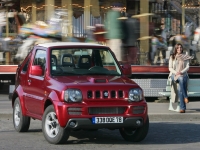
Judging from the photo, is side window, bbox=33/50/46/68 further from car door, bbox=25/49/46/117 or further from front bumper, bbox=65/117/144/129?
front bumper, bbox=65/117/144/129

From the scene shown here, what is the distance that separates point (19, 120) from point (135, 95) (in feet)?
9.02

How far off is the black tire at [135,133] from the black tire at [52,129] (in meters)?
1.21

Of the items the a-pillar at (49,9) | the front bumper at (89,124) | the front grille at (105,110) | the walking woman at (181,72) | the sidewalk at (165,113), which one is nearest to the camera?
the front bumper at (89,124)

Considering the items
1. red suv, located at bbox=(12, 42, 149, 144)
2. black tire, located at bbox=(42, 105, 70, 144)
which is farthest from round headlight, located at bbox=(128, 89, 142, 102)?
black tire, located at bbox=(42, 105, 70, 144)

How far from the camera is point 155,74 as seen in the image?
20859mm

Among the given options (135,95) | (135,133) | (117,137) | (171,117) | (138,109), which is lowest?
(171,117)

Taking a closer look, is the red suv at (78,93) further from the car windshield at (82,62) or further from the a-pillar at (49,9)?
the a-pillar at (49,9)

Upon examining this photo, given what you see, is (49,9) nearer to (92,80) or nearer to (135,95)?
(92,80)

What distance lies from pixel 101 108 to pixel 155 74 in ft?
33.9

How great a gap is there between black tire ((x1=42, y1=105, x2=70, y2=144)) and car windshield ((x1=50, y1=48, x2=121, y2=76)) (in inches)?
29.2

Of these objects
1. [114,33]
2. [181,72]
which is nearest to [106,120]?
[181,72]

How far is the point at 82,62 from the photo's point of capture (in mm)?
11789

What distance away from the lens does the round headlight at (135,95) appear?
1088cm

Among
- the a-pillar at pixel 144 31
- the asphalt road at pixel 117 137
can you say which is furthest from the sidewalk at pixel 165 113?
the a-pillar at pixel 144 31
